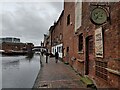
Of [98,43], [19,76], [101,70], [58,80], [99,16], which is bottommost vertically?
[19,76]

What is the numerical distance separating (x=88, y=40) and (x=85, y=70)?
1.79 meters

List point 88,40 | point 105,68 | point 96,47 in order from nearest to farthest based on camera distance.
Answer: point 105,68
point 96,47
point 88,40

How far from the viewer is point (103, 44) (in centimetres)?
772

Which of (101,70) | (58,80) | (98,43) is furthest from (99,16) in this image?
(58,80)

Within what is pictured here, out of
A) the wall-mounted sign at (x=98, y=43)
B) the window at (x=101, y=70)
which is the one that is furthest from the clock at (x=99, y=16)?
the window at (x=101, y=70)

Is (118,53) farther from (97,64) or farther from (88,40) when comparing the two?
(88,40)

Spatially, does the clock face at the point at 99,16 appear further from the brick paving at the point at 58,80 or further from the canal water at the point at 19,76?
the canal water at the point at 19,76

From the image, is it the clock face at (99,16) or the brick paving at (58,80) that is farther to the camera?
the brick paving at (58,80)

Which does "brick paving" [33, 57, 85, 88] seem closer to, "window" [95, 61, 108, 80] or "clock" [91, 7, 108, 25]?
"window" [95, 61, 108, 80]

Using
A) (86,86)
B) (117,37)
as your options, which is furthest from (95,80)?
(117,37)

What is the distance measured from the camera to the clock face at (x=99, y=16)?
691 cm

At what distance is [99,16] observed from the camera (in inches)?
275

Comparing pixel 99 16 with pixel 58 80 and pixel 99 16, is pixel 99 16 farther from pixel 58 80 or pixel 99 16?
pixel 58 80

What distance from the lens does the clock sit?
22.7 feet
